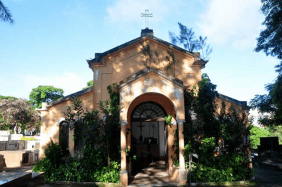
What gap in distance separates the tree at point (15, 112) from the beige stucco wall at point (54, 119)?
62.6 ft

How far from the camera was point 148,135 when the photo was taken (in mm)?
19734

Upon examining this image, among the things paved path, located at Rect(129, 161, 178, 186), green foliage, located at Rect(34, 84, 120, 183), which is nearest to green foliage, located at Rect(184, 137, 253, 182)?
paved path, located at Rect(129, 161, 178, 186)

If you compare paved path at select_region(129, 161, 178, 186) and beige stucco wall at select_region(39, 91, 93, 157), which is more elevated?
beige stucco wall at select_region(39, 91, 93, 157)

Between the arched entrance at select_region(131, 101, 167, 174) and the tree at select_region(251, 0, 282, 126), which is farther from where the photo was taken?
the tree at select_region(251, 0, 282, 126)

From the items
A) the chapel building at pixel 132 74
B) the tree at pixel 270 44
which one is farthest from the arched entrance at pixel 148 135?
the tree at pixel 270 44

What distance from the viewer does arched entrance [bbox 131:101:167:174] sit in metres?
11.3

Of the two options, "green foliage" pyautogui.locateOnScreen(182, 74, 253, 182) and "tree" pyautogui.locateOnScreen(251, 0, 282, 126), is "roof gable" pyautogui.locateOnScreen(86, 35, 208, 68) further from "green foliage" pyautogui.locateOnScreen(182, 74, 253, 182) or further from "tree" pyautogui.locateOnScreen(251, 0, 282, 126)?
"tree" pyautogui.locateOnScreen(251, 0, 282, 126)

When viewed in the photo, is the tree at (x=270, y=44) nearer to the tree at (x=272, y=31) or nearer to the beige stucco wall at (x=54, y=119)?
the tree at (x=272, y=31)

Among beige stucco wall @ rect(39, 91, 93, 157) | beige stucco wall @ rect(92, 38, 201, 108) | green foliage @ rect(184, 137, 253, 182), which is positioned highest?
beige stucco wall @ rect(92, 38, 201, 108)

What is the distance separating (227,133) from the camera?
33.6 feet

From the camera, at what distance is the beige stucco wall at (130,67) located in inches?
456

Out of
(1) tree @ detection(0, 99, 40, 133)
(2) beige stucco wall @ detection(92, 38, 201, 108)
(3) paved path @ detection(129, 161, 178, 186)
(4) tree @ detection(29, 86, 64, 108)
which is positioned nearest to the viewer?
(3) paved path @ detection(129, 161, 178, 186)

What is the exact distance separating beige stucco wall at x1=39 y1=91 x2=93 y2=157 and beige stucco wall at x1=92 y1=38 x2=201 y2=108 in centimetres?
50

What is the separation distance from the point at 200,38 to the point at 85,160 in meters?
10.8
